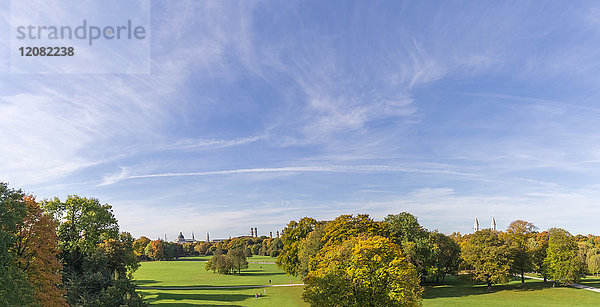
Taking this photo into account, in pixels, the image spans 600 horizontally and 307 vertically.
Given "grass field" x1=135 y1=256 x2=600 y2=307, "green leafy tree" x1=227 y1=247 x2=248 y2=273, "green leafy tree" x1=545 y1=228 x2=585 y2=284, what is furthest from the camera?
"green leafy tree" x1=227 y1=247 x2=248 y2=273

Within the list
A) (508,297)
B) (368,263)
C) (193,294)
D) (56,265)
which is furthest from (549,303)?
(56,265)

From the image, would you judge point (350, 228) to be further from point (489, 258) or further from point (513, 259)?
point (513, 259)

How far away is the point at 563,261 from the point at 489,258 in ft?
46.9

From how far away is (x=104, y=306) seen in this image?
1102 inches

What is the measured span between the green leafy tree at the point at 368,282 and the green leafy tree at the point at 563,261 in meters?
44.7

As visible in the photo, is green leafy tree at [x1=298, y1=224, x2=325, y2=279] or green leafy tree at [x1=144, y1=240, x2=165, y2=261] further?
green leafy tree at [x1=144, y1=240, x2=165, y2=261]

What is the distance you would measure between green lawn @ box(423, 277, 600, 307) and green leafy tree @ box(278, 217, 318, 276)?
22160 mm

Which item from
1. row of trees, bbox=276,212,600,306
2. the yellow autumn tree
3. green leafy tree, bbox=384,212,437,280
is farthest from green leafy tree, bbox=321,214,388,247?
the yellow autumn tree

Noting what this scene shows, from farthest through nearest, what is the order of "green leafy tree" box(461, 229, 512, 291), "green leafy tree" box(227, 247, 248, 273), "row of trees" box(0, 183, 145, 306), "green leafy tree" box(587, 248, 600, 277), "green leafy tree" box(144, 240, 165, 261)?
"green leafy tree" box(144, 240, 165, 261) → "green leafy tree" box(227, 247, 248, 273) → "green leafy tree" box(587, 248, 600, 277) → "green leafy tree" box(461, 229, 512, 291) → "row of trees" box(0, 183, 145, 306)

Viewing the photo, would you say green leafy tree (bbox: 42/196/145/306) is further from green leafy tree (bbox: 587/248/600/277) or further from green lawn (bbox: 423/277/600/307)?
green leafy tree (bbox: 587/248/600/277)

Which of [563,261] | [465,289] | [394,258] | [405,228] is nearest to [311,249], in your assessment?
[405,228]

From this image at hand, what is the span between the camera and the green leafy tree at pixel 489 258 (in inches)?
2045

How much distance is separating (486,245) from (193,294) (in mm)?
47187

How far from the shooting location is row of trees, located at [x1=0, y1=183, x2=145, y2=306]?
20.9 metres
